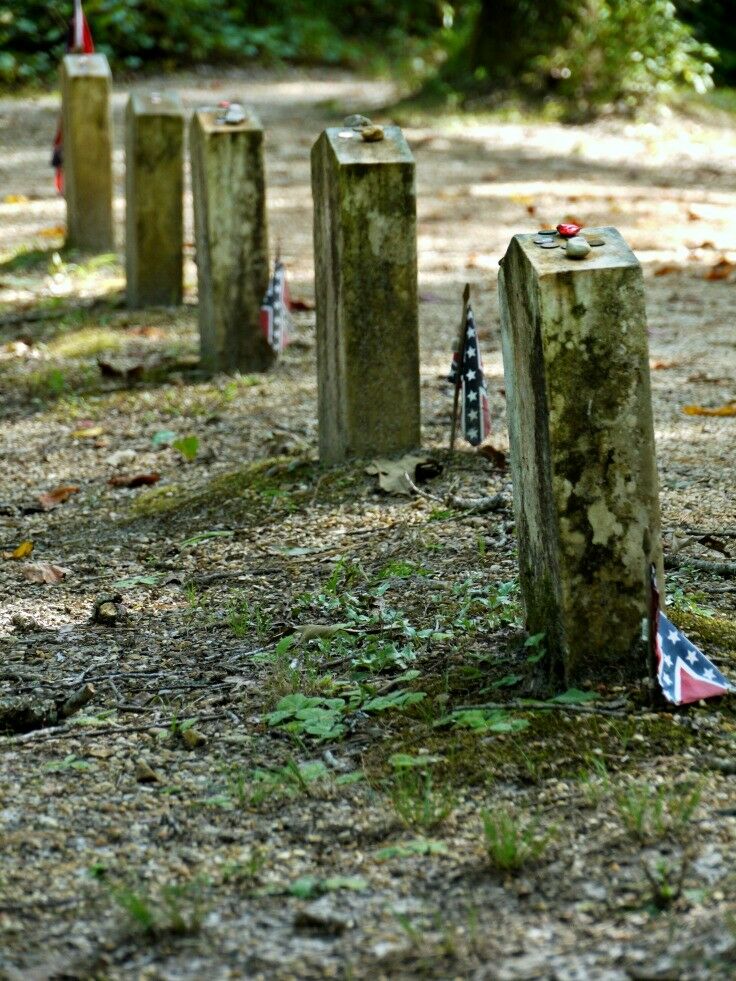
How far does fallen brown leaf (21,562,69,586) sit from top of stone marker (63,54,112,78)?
473cm

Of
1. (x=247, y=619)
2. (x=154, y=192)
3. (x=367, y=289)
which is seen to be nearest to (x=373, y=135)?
(x=367, y=289)

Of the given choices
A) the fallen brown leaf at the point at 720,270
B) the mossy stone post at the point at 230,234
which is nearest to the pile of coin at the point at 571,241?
the mossy stone post at the point at 230,234

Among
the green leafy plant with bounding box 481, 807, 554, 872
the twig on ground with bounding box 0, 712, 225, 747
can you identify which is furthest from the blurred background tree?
the green leafy plant with bounding box 481, 807, 554, 872

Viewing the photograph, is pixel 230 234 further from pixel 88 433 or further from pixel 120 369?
pixel 88 433

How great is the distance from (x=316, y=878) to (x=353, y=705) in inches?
25.9

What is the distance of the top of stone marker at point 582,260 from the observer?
9.24ft

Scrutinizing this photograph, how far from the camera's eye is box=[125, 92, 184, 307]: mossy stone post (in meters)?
6.96

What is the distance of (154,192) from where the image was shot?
23.0 feet

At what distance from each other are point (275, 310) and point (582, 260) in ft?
9.80

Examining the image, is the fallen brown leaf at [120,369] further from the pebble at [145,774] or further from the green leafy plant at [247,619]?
the pebble at [145,774]

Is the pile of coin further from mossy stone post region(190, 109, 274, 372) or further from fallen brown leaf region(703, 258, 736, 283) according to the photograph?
fallen brown leaf region(703, 258, 736, 283)

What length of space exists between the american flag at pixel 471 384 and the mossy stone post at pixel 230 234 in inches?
71.1

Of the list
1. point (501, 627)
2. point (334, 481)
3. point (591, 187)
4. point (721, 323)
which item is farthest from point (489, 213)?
point (501, 627)

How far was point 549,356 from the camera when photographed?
111 inches
